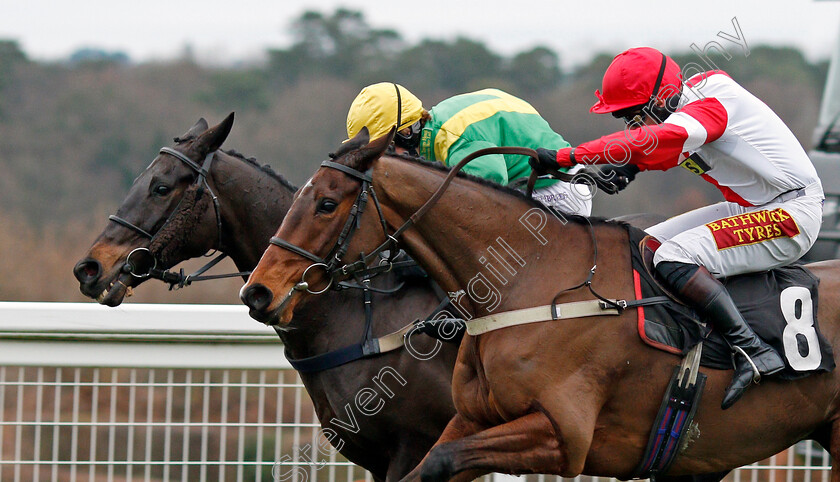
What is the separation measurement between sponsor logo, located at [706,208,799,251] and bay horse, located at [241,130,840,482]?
1.01ft

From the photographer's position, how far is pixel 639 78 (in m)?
3.57

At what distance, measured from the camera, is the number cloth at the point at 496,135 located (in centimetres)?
423

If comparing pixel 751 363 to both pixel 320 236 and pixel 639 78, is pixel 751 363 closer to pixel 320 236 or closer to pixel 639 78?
pixel 639 78

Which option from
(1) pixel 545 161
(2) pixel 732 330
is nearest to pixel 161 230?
(1) pixel 545 161

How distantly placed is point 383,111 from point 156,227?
3.33 feet

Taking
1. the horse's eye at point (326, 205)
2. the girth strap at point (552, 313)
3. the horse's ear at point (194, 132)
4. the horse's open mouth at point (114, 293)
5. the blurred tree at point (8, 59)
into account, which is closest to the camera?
the horse's eye at point (326, 205)

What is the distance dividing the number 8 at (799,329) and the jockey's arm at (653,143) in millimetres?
630

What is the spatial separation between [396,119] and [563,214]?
966 mm

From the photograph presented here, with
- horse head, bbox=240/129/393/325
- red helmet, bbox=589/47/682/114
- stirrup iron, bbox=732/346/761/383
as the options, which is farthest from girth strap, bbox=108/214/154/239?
stirrup iron, bbox=732/346/761/383

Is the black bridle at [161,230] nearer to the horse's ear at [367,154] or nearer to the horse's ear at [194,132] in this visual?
the horse's ear at [194,132]

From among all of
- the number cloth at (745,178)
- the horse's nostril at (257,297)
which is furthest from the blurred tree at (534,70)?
the horse's nostril at (257,297)

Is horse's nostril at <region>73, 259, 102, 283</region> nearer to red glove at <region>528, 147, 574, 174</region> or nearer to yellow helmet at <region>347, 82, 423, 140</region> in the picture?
yellow helmet at <region>347, 82, 423, 140</region>

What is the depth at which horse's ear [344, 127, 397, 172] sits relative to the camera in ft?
11.0

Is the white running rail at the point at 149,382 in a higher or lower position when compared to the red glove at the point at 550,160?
lower
